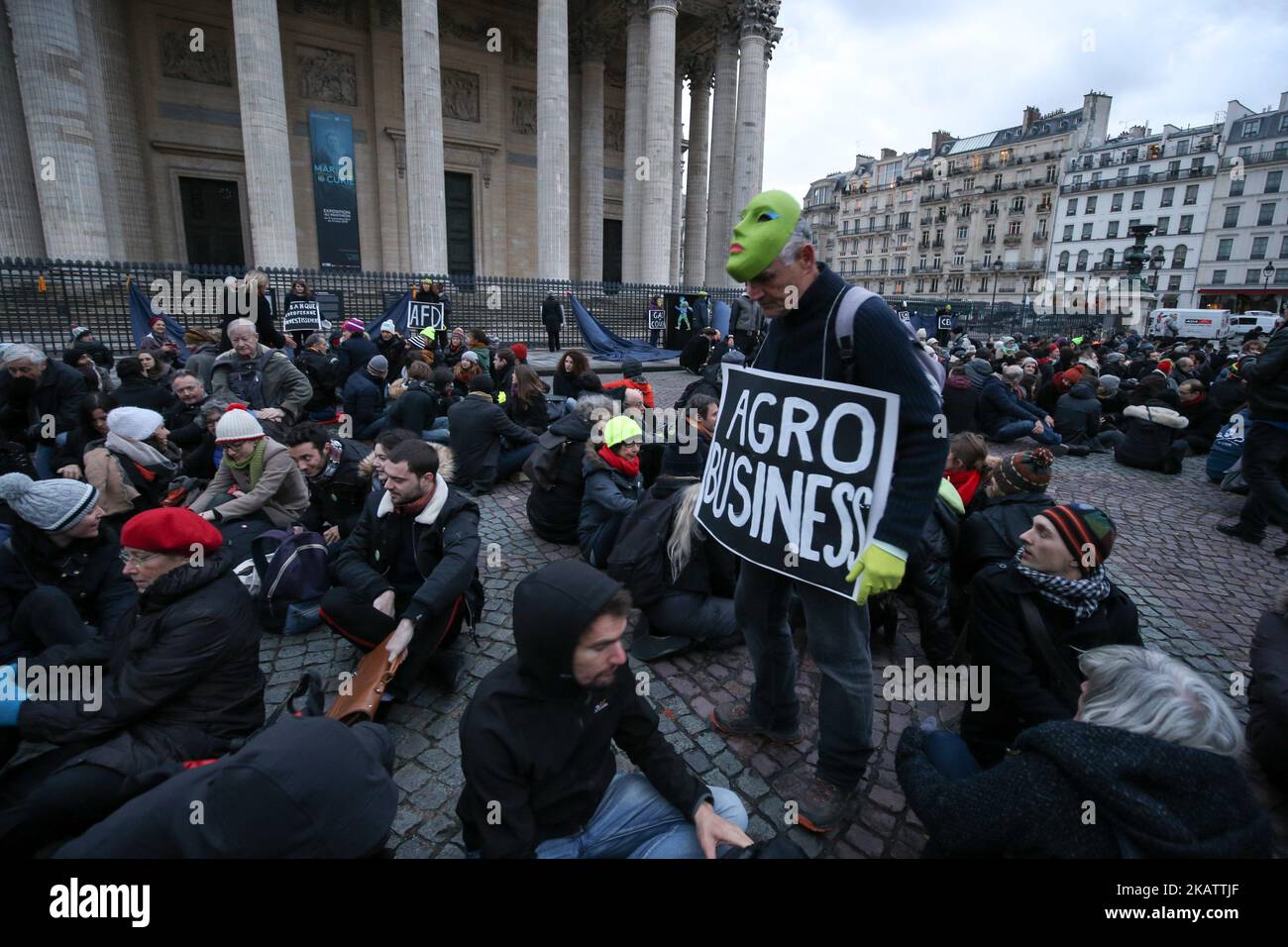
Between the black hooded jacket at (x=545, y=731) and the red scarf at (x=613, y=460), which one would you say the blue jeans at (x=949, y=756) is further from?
the red scarf at (x=613, y=460)

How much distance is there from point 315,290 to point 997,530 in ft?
52.4

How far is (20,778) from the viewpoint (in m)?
2.28

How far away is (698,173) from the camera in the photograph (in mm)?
27641

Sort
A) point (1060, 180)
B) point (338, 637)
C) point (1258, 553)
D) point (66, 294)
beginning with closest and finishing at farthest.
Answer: point (338, 637) < point (1258, 553) < point (66, 294) < point (1060, 180)

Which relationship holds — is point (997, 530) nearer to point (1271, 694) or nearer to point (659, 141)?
point (1271, 694)

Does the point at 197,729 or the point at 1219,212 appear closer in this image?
the point at 197,729

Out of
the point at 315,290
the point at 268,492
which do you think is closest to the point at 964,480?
the point at 268,492

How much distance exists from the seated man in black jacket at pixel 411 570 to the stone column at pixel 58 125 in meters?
16.7

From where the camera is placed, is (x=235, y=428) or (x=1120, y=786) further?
(x=235, y=428)

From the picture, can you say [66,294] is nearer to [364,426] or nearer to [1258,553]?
[364,426]

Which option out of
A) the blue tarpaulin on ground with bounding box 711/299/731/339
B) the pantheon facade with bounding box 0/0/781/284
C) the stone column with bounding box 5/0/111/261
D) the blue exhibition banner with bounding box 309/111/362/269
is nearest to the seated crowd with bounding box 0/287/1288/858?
the stone column with bounding box 5/0/111/261

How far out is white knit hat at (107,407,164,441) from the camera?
4938 mm
